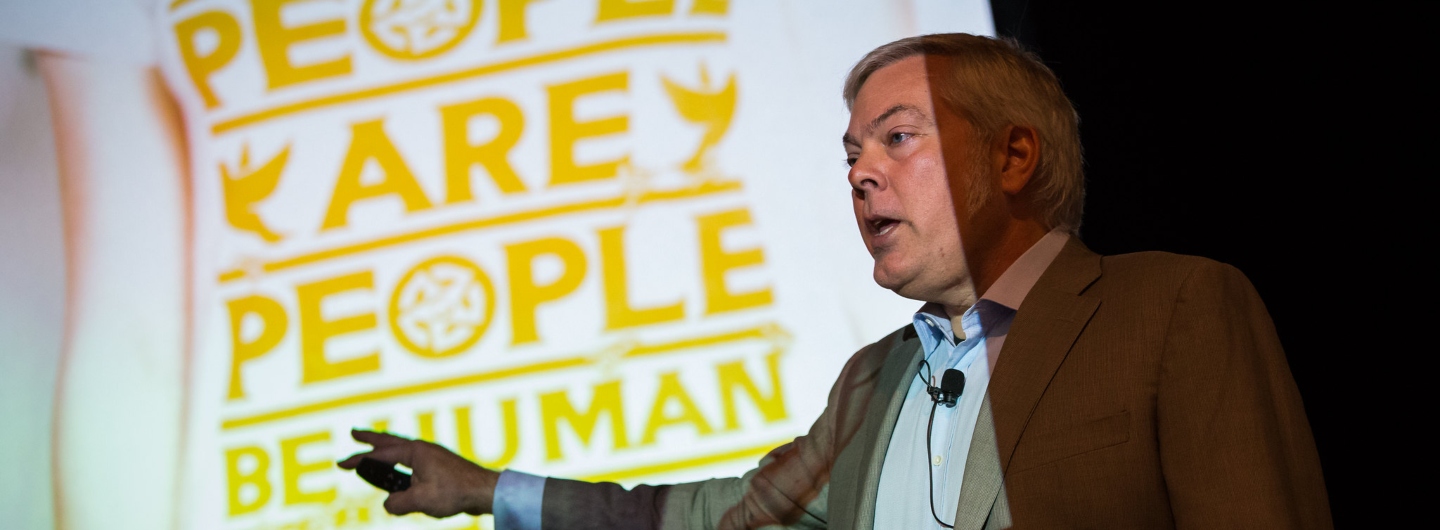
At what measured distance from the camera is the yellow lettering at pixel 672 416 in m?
1.74

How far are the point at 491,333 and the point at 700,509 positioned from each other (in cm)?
56

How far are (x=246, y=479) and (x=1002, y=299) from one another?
4.60ft

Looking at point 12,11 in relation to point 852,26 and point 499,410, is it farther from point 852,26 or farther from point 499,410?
point 852,26

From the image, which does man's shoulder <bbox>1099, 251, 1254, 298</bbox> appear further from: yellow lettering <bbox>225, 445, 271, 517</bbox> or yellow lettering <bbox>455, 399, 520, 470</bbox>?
yellow lettering <bbox>225, 445, 271, 517</bbox>

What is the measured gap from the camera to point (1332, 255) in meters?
1.72

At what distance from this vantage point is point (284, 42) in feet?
6.55

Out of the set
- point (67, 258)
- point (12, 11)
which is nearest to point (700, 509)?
point (67, 258)

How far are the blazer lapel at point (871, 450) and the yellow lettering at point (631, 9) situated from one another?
87 centimetres

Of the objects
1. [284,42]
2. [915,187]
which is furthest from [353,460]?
[284,42]

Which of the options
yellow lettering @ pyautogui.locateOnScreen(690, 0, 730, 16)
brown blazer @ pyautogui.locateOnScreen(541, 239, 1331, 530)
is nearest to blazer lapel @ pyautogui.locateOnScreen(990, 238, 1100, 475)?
brown blazer @ pyautogui.locateOnScreen(541, 239, 1331, 530)

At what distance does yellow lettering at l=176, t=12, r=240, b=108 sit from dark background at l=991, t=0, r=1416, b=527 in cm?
155

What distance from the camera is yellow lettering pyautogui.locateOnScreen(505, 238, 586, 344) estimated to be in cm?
181

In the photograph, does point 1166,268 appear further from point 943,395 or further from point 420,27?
point 420,27

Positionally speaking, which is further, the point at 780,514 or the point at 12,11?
the point at 12,11
